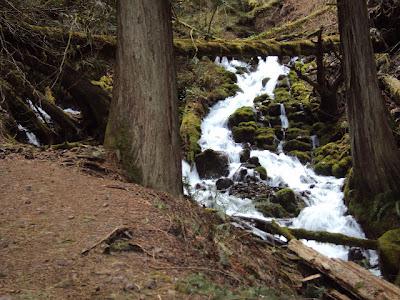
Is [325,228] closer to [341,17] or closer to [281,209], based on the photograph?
[281,209]

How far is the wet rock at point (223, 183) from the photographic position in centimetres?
1263

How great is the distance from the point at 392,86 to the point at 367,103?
3797 millimetres

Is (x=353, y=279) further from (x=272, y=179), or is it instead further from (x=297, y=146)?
(x=297, y=146)

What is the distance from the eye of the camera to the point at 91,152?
6.23 m

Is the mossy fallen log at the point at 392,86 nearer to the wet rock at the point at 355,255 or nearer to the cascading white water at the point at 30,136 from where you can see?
the wet rock at the point at 355,255

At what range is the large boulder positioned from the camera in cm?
1342

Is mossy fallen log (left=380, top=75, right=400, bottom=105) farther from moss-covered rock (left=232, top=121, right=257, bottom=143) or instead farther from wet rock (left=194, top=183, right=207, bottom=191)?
wet rock (left=194, top=183, right=207, bottom=191)

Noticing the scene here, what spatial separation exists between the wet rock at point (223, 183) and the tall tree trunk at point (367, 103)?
4.56m

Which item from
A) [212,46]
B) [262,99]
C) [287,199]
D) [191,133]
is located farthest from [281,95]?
[212,46]

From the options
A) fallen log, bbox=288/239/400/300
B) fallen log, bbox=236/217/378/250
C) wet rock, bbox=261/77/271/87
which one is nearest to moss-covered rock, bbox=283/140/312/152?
wet rock, bbox=261/77/271/87

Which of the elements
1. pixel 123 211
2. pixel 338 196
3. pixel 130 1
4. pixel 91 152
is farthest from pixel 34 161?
pixel 338 196

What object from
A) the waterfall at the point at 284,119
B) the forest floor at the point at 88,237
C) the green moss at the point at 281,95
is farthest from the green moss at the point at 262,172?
the forest floor at the point at 88,237

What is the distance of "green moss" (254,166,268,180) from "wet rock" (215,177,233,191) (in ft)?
2.73

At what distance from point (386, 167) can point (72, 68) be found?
19.6 ft
